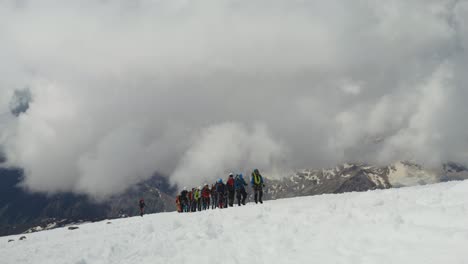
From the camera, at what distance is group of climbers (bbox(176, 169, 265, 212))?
31.3 m

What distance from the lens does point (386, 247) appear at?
10.3 metres

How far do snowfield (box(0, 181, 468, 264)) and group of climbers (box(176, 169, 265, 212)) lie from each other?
14.2m

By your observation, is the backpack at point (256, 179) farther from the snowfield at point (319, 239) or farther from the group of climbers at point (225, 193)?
the snowfield at point (319, 239)

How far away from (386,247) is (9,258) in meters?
14.8

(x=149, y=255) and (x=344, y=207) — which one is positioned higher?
(x=344, y=207)

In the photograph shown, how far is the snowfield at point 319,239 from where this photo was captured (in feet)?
32.9

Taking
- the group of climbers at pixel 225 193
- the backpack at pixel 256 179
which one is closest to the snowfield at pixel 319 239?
the backpack at pixel 256 179

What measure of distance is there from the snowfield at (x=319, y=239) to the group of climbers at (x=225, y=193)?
14199 millimetres

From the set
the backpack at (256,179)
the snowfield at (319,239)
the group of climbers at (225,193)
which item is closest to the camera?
the snowfield at (319,239)

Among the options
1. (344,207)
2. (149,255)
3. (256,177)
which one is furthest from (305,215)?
(256,177)

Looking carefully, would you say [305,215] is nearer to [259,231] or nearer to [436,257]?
[259,231]

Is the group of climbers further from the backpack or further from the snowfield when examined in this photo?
the snowfield

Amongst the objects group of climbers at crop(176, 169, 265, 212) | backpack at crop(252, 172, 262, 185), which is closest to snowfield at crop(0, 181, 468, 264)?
backpack at crop(252, 172, 262, 185)

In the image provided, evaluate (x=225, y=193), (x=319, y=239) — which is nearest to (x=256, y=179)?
(x=225, y=193)
